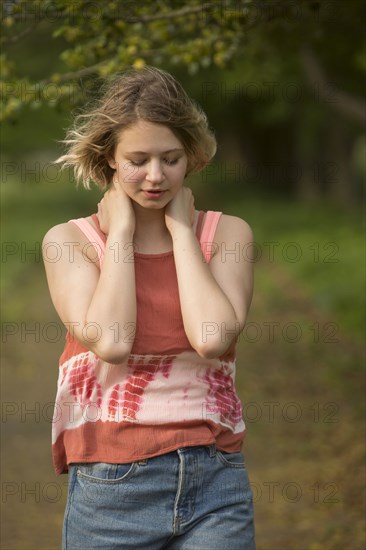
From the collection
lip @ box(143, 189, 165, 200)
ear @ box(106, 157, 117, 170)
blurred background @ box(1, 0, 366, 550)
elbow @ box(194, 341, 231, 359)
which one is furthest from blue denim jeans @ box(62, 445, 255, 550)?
blurred background @ box(1, 0, 366, 550)

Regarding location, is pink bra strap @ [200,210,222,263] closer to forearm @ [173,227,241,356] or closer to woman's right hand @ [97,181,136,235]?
forearm @ [173,227,241,356]

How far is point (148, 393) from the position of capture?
8.96 feet

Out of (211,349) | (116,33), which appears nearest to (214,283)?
(211,349)

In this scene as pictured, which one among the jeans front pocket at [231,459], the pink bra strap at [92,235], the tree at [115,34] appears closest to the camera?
the jeans front pocket at [231,459]

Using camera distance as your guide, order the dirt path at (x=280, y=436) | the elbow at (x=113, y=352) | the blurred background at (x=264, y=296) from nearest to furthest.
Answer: the elbow at (x=113, y=352) → the blurred background at (x=264, y=296) → the dirt path at (x=280, y=436)

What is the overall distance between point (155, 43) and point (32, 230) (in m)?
17.5

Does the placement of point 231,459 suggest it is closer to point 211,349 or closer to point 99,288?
point 211,349

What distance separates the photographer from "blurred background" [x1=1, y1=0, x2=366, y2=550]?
17.0ft

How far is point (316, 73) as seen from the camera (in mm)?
13375

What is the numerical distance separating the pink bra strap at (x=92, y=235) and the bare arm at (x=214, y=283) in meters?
0.22

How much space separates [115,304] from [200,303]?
0.25 metres

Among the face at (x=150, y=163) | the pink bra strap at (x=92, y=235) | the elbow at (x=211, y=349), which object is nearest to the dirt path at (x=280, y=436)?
the elbow at (x=211, y=349)

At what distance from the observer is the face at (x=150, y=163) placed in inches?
110

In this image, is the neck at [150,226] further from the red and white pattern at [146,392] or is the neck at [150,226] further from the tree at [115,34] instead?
the tree at [115,34]
